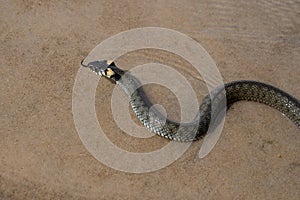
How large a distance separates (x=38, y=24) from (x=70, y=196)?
3.52 m

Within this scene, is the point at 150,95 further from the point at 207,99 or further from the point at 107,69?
the point at 207,99

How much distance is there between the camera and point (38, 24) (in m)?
8.84

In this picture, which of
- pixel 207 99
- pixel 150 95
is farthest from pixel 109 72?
pixel 207 99

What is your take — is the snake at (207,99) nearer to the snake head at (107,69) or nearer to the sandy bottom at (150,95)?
the snake head at (107,69)

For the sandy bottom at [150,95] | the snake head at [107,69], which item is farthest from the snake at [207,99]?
the sandy bottom at [150,95]

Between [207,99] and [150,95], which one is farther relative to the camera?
[150,95]

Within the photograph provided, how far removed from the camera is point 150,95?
26.6 feet

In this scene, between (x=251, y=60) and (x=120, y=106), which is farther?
(x=251, y=60)

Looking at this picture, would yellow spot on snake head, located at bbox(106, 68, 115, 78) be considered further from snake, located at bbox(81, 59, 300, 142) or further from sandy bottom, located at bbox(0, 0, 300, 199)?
sandy bottom, located at bbox(0, 0, 300, 199)

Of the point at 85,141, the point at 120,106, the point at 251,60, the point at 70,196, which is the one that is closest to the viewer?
the point at 70,196

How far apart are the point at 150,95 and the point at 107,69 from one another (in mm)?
828

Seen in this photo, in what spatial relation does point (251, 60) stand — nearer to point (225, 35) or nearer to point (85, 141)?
point (225, 35)

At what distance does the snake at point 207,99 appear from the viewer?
25.0 feet

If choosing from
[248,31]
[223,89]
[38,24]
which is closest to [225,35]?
[248,31]
